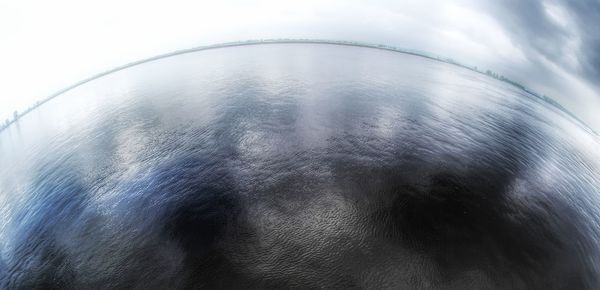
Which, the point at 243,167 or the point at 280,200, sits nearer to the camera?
the point at 280,200

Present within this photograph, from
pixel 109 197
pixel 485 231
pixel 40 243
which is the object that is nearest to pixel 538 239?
pixel 485 231

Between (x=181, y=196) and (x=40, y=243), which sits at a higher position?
(x=181, y=196)

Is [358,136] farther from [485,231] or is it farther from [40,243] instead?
[40,243]

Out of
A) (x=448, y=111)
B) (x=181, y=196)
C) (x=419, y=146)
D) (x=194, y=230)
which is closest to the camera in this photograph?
(x=194, y=230)

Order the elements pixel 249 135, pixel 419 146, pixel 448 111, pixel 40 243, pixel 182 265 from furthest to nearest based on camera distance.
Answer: pixel 448 111 → pixel 249 135 → pixel 419 146 → pixel 40 243 → pixel 182 265

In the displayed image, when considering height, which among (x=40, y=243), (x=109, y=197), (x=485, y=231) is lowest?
(x=40, y=243)

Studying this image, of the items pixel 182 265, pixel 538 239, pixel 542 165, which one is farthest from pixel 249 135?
pixel 542 165
